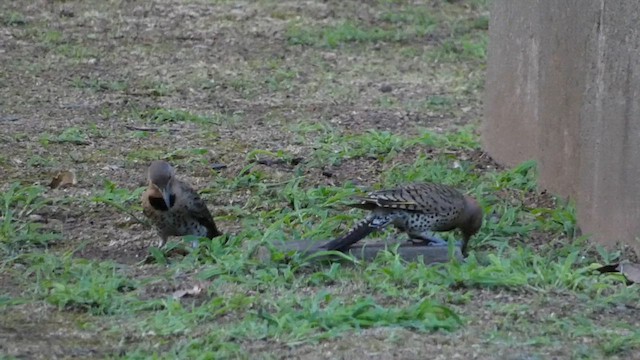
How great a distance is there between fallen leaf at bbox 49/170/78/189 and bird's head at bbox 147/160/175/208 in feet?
4.87

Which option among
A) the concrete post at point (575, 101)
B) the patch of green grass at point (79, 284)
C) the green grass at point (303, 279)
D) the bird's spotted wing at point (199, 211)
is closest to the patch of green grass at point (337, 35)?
the concrete post at point (575, 101)

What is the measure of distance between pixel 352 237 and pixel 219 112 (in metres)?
4.36

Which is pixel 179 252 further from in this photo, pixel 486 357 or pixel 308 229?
pixel 486 357

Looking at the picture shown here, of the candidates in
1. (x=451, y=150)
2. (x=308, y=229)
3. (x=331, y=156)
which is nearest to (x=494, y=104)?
(x=451, y=150)

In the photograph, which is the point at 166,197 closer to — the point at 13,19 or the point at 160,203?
the point at 160,203

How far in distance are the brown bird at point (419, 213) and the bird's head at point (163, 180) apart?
37.9 inches

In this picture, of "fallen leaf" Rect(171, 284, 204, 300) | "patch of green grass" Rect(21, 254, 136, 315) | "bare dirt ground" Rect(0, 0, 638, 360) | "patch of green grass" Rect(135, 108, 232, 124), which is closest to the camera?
"bare dirt ground" Rect(0, 0, 638, 360)

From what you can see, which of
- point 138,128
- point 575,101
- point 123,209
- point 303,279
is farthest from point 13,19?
point 303,279

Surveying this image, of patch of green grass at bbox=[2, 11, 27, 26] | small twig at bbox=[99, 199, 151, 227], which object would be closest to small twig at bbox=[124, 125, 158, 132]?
small twig at bbox=[99, 199, 151, 227]

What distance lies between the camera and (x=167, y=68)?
12578 mm

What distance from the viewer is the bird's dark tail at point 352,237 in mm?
6941

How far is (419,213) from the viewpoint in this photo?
7.15m

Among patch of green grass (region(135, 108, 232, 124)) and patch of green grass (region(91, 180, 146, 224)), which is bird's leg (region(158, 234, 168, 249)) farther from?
patch of green grass (region(135, 108, 232, 124))

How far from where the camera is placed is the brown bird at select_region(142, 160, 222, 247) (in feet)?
24.1
